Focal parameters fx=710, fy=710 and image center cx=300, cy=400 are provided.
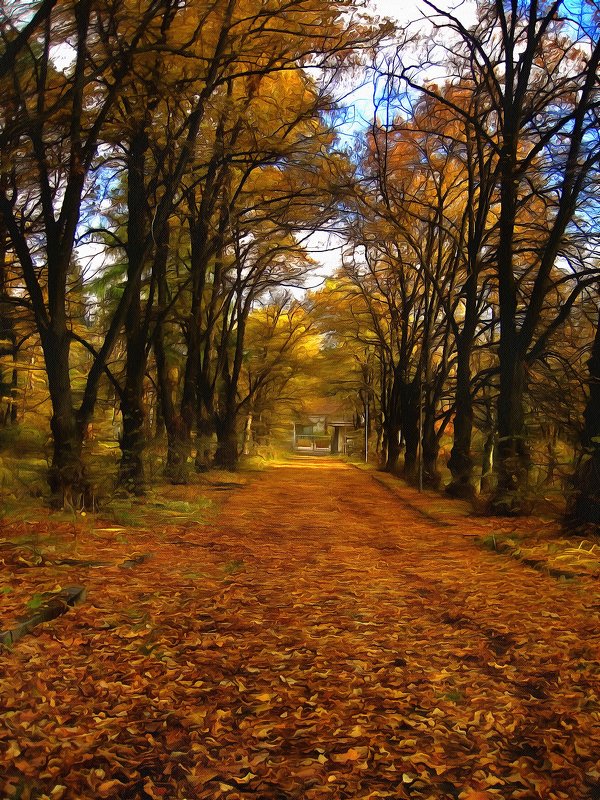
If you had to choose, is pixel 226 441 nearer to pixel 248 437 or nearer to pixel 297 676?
pixel 248 437

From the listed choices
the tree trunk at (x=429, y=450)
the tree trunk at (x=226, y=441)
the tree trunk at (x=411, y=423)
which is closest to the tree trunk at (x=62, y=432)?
the tree trunk at (x=429, y=450)

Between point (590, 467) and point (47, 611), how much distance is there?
7016 mm

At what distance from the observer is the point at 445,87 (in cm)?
1697

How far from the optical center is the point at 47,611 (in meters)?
5.30

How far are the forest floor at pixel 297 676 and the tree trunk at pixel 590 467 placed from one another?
34.6 inches

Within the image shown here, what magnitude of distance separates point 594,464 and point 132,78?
8.56 meters

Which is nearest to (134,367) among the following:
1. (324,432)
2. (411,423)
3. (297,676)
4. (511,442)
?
(511,442)

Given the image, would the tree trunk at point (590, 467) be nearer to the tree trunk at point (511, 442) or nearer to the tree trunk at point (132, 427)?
the tree trunk at point (511, 442)

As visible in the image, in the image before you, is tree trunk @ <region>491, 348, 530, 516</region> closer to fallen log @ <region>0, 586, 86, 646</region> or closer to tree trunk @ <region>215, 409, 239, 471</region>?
fallen log @ <region>0, 586, 86, 646</region>

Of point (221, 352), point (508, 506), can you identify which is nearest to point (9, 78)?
point (508, 506)

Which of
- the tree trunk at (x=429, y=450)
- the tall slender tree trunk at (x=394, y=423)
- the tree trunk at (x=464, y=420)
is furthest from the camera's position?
the tall slender tree trunk at (x=394, y=423)

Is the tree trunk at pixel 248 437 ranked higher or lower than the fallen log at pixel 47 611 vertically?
higher

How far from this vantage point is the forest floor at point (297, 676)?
124 inches

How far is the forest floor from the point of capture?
10.3 ft
